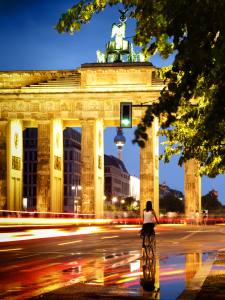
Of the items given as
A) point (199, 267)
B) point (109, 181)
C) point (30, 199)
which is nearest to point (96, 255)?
point (199, 267)

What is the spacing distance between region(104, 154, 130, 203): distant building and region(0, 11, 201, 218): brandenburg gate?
3782 inches

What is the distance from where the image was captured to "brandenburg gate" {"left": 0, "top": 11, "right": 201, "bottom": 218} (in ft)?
185

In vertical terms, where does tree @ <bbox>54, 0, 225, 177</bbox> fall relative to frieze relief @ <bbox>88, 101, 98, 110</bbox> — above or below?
below

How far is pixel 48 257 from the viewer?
55.9ft

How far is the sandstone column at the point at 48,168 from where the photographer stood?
5631 centimetres

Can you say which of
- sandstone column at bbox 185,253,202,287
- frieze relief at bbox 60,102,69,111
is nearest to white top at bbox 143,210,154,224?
sandstone column at bbox 185,253,202,287

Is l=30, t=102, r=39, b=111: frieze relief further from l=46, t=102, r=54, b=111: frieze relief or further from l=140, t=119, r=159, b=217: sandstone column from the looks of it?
l=140, t=119, r=159, b=217: sandstone column

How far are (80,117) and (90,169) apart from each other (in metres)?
5.88

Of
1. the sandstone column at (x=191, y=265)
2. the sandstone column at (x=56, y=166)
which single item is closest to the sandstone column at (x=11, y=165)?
the sandstone column at (x=56, y=166)

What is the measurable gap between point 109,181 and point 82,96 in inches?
4323

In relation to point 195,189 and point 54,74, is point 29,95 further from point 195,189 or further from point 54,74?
point 195,189

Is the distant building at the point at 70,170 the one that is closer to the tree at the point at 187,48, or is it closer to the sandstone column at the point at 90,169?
the sandstone column at the point at 90,169

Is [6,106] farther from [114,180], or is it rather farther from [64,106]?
[114,180]

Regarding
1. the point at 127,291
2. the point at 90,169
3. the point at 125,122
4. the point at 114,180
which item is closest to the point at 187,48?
the point at 127,291
